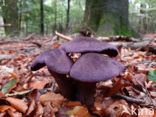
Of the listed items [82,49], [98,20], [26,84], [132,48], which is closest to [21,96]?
[26,84]

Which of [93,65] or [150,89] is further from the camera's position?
[150,89]

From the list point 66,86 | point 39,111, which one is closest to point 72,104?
point 66,86

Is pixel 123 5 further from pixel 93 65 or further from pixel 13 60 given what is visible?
pixel 93 65

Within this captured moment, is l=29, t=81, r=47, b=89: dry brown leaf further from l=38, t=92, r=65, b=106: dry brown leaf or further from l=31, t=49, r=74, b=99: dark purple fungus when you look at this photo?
l=31, t=49, r=74, b=99: dark purple fungus

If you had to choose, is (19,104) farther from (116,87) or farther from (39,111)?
(116,87)

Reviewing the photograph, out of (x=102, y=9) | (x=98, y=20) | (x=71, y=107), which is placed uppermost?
A: (x=102, y=9)

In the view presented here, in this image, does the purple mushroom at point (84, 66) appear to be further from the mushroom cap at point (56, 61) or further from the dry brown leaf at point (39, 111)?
the dry brown leaf at point (39, 111)

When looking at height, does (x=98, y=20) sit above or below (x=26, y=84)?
above
